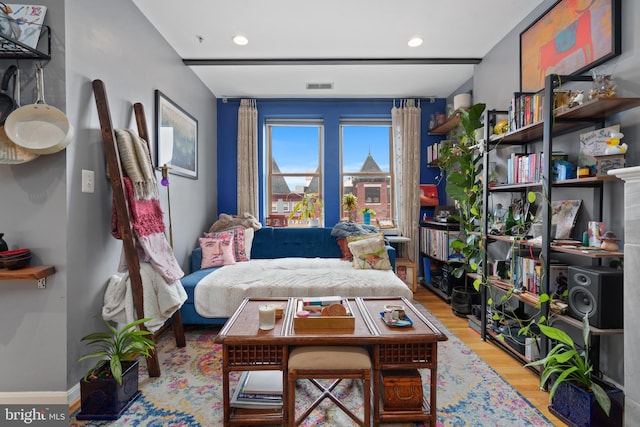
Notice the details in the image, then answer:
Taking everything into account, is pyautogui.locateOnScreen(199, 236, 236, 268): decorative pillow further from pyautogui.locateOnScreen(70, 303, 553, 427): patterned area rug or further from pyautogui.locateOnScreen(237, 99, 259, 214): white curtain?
pyautogui.locateOnScreen(70, 303, 553, 427): patterned area rug

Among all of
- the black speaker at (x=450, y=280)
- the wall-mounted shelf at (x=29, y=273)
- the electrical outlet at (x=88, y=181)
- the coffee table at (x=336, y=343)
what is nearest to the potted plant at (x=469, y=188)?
the black speaker at (x=450, y=280)

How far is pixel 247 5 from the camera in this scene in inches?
92.1

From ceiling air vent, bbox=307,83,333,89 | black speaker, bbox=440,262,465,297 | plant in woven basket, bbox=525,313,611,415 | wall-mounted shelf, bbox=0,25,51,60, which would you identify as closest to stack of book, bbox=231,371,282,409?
plant in woven basket, bbox=525,313,611,415

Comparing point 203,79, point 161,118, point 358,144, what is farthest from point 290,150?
point 161,118

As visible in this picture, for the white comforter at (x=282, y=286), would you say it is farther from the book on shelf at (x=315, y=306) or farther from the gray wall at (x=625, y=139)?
the gray wall at (x=625, y=139)

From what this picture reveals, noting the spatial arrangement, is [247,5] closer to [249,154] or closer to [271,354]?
[249,154]

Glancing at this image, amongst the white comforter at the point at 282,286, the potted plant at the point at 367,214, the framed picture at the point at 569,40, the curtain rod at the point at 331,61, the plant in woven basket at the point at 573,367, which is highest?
the curtain rod at the point at 331,61

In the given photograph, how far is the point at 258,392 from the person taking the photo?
1639mm

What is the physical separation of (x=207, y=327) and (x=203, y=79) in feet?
9.47

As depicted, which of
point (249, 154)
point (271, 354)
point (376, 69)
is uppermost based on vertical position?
point (376, 69)

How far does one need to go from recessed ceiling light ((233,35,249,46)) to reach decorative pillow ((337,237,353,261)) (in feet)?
7.72

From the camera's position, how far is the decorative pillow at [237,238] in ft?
11.3

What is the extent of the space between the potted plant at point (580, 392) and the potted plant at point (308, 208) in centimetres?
298

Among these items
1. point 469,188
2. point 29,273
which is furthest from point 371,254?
point 29,273
